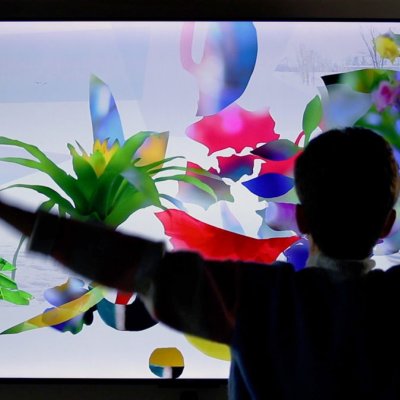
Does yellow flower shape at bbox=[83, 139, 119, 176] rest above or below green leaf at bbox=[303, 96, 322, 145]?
below

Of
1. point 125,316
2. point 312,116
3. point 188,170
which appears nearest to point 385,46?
point 312,116

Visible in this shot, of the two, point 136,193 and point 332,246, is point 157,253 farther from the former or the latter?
point 136,193

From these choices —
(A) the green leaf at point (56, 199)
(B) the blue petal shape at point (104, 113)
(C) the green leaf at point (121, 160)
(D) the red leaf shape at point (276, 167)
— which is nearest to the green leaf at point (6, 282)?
(A) the green leaf at point (56, 199)

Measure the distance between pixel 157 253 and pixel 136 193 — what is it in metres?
0.92

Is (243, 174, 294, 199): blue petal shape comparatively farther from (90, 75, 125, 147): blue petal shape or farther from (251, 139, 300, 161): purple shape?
(90, 75, 125, 147): blue petal shape

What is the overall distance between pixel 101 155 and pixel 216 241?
1.22 feet

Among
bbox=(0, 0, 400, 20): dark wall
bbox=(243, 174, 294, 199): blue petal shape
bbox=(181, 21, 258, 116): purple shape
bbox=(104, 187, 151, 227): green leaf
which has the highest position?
bbox=(0, 0, 400, 20): dark wall

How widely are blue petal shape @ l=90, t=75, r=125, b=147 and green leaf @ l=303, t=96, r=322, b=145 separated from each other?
18.7 inches

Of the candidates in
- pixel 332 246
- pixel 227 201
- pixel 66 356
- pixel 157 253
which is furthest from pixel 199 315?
pixel 66 356

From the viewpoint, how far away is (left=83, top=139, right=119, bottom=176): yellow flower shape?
160 centimetres

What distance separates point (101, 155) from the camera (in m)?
1.60

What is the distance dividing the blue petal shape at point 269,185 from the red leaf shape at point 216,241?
117 millimetres

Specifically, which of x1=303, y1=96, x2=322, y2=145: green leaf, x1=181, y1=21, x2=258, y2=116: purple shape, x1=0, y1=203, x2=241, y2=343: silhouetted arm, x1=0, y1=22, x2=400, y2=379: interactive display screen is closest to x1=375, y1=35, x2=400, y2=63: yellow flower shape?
x1=0, y1=22, x2=400, y2=379: interactive display screen

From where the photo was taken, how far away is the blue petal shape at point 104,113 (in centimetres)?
160
